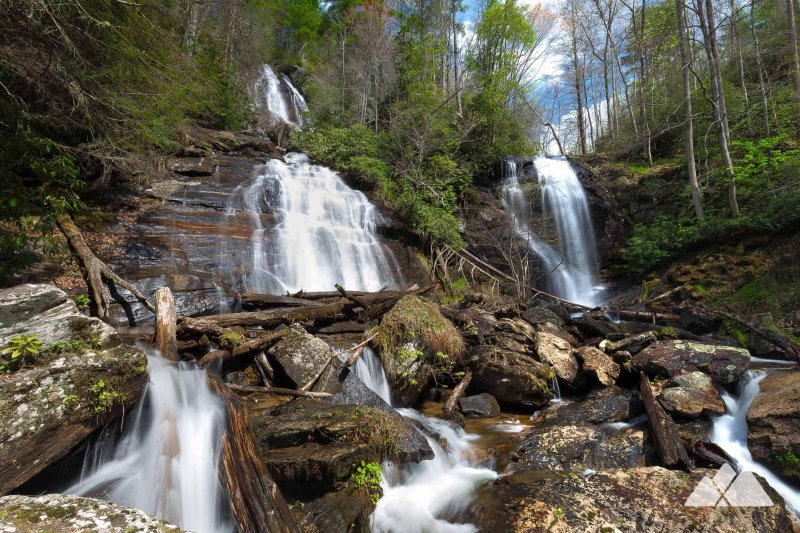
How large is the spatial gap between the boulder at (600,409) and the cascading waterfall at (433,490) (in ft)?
4.92

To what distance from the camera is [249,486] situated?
9.29 feet

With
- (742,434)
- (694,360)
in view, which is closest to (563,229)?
(694,360)

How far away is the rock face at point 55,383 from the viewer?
2529 mm

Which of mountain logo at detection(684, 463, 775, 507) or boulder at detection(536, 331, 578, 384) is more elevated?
boulder at detection(536, 331, 578, 384)

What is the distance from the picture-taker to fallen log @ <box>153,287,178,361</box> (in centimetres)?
471

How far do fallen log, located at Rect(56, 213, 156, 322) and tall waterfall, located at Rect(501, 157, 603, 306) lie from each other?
11.1 m

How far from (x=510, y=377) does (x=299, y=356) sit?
135 inches

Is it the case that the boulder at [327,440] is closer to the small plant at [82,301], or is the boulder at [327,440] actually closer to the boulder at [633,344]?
the small plant at [82,301]

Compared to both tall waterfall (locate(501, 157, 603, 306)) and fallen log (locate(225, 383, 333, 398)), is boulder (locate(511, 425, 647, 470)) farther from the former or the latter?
tall waterfall (locate(501, 157, 603, 306))

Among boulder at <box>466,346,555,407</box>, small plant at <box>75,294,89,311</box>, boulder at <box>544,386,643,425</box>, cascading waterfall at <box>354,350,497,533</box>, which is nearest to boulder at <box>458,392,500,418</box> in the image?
boulder at <box>466,346,555,407</box>

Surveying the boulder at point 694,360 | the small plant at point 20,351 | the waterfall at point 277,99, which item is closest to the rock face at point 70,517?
the small plant at point 20,351

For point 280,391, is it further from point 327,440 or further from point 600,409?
point 600,409

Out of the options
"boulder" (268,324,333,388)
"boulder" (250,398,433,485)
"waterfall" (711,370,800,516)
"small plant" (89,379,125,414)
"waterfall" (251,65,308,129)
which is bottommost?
"waterfall" (711,370,800,516)

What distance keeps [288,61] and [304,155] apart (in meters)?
17.5
